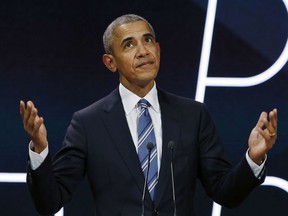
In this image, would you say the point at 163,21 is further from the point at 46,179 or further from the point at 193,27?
the point at 46,179

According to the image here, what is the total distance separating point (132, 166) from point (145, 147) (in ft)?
0.32

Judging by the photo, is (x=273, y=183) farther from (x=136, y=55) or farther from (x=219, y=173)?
(x=136, y=55)

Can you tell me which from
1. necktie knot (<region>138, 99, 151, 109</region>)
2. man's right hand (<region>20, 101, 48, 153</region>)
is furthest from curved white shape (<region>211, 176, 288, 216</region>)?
man's right hand (<region>20, 101, 48, 153</region>)

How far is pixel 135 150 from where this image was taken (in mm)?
2748

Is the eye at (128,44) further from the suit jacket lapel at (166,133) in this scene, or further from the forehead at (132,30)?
the suit jacket lapel at (166,133)

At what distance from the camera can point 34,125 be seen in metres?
2.41

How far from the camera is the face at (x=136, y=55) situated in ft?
9.15

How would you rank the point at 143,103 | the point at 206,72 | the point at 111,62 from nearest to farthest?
the point at 143,103, the point at 111,62, the point at 206,72

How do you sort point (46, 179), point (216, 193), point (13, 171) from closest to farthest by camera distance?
point (46, 179)
point (216, 193)
point (13, 171)

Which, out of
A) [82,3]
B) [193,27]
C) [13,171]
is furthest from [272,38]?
[13,171]

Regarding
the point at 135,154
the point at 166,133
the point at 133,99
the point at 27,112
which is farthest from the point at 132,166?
the point at 27,112

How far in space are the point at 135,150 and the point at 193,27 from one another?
134 centimetres

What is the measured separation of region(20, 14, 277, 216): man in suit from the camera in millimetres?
2594

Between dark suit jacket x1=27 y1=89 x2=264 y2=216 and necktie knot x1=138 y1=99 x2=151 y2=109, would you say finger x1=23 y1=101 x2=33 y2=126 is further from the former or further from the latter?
necktie knot x1=138 y1=99 x2=151 y2=109
